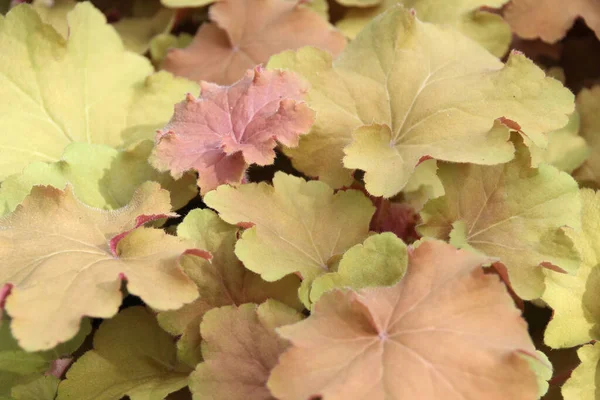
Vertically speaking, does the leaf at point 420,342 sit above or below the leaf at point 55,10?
above

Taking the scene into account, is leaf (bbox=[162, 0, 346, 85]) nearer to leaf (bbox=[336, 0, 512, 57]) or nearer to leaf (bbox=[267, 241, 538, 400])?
leaf (bbox=[336, 0, 512, 57])

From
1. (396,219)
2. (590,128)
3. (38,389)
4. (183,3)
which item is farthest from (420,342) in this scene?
(183,3)

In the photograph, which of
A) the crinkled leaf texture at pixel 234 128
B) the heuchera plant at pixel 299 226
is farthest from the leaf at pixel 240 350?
the crinkled leaf texture at pixel 234 128

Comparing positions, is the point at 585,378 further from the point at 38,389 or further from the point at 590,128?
the point at 38,389

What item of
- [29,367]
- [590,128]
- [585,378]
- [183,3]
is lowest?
[29,367]

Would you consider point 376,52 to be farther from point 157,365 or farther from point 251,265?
point 157,365

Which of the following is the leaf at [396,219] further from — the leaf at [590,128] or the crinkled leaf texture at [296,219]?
the leaf at [590,128]
